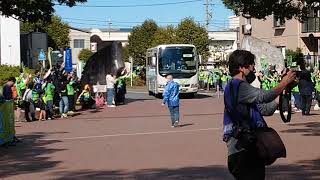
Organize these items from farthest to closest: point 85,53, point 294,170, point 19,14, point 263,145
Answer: point 85,53, point 19,14, point 294,170, point 263,145

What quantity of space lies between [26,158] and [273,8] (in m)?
7.27

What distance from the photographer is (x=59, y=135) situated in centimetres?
1694

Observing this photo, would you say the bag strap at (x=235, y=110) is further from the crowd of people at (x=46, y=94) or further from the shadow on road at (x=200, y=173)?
the crowd of people at (x=46, y=94)

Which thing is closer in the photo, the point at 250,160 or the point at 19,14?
the point at 250,160

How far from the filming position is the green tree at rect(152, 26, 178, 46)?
208ft

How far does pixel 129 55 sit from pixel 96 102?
1698 inches

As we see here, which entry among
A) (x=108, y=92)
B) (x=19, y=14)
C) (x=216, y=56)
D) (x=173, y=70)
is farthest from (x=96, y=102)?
(x=216, y=56)

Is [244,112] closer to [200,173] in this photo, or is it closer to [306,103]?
[200,173]

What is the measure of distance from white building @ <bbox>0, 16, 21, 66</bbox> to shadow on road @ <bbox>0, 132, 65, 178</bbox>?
102 feet

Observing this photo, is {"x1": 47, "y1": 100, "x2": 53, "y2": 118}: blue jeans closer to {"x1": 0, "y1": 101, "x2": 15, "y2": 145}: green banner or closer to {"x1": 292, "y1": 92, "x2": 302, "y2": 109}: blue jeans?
{"x1": 0, "y1": 101, "x2": 15, "y2": 145}: green banner

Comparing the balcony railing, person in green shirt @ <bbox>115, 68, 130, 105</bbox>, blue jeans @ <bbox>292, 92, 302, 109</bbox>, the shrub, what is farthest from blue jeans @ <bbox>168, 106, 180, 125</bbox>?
the balcony railing

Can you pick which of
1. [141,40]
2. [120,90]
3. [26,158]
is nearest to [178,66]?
[120,90]

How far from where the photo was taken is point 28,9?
65.4 feet

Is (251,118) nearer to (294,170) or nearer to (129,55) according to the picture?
(294,170)
